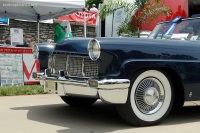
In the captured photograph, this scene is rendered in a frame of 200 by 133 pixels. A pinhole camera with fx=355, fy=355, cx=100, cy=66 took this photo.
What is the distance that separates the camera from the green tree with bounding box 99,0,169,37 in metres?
10.6

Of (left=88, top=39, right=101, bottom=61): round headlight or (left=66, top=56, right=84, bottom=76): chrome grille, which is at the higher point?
(left=88, top=39, right=101, bottom=61): round headlight

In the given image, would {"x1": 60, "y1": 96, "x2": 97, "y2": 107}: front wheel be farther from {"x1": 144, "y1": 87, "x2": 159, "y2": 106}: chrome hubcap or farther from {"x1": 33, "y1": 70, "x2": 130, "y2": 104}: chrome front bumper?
{"x1": 144, "y1": 87, "x2": 159, "y2": 106}: chrome hubcap

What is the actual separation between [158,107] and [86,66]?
105 cm

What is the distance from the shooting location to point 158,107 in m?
4.49

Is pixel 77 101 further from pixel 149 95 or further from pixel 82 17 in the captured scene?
pixel 82 17

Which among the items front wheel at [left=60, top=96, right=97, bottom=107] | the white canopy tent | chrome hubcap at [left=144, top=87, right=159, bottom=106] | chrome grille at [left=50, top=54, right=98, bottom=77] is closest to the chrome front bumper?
chrome grille at [left=50, top=54, right=98, bottom=77]

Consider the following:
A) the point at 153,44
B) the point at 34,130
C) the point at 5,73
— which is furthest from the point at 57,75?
the point at 5,73

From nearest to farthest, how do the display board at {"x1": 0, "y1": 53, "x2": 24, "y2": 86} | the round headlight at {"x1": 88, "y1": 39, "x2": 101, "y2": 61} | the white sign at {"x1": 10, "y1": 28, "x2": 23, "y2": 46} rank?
the round headlight at {"x1": 88, "y1": 39, "x2": 101, "y2": 61} < the display board at {"x1": 0, "y1": 53, "x2": 24, "y2": 86} < the white sign at {"x1": 10, "y1": 28, "x2": 23, "y2": 46}

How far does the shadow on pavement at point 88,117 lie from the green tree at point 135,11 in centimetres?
508

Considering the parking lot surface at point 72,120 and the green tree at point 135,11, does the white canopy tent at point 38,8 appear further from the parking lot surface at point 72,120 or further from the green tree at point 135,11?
Result: the parking lot surface at point 72,120

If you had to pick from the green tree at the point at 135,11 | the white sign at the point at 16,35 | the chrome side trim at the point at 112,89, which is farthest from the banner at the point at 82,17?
the chrome side trim at the point at 112,89

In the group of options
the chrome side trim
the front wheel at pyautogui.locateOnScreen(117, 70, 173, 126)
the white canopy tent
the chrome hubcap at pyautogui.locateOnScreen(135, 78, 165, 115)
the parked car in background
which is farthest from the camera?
the white canopy tent

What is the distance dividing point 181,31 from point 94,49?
1.86 m

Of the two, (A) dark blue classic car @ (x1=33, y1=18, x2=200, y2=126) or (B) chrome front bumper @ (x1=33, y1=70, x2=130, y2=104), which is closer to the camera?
(B) chrome front bumper @ (x1=33, y1=70, x2=130, y2=104)
